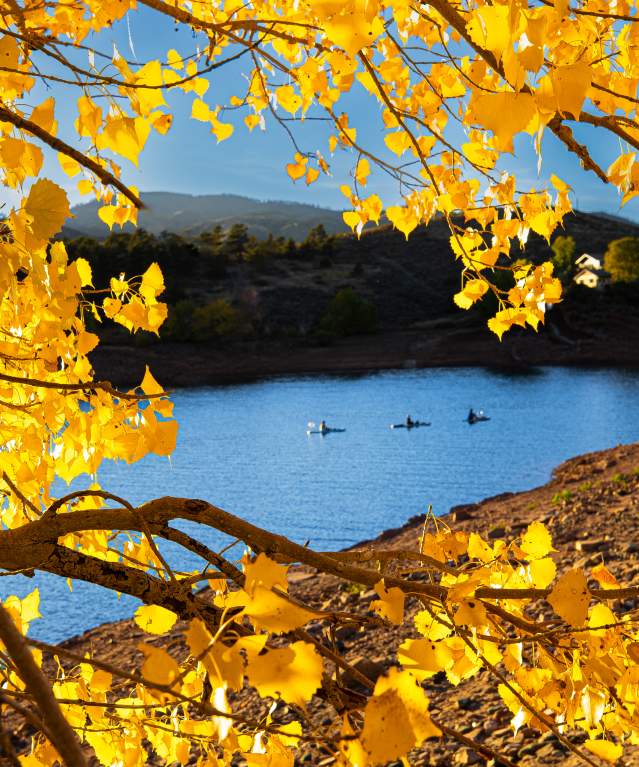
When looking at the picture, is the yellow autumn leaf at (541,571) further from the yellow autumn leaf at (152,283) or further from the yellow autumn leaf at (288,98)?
the yellow autumn leaf at (288,98)

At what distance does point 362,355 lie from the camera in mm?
37562

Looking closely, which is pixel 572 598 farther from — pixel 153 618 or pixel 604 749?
pixel 153 618

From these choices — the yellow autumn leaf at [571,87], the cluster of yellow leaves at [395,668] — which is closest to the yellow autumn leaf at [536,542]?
the cluster of yellow leaves at [395,668]

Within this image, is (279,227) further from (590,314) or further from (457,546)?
(457,546)

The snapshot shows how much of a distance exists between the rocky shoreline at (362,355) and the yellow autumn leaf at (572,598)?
105ft

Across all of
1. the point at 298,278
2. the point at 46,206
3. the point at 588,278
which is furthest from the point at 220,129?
the point at 298,278

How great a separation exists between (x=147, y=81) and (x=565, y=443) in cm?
1718

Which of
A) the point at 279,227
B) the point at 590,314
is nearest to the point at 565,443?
the point at 590,314

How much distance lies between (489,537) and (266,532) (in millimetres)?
6766

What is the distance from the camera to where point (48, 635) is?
8.15 meters

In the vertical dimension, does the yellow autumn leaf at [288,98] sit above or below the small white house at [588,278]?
below

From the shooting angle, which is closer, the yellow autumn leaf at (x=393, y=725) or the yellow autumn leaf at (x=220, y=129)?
the yellow autumn leaf at (x=393, y=725)

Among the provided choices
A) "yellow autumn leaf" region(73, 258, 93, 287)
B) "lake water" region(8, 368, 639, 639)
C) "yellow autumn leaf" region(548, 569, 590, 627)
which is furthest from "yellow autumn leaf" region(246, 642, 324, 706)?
"lake water" region(8, 368, 639, 639)

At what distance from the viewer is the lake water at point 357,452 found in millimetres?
12266
